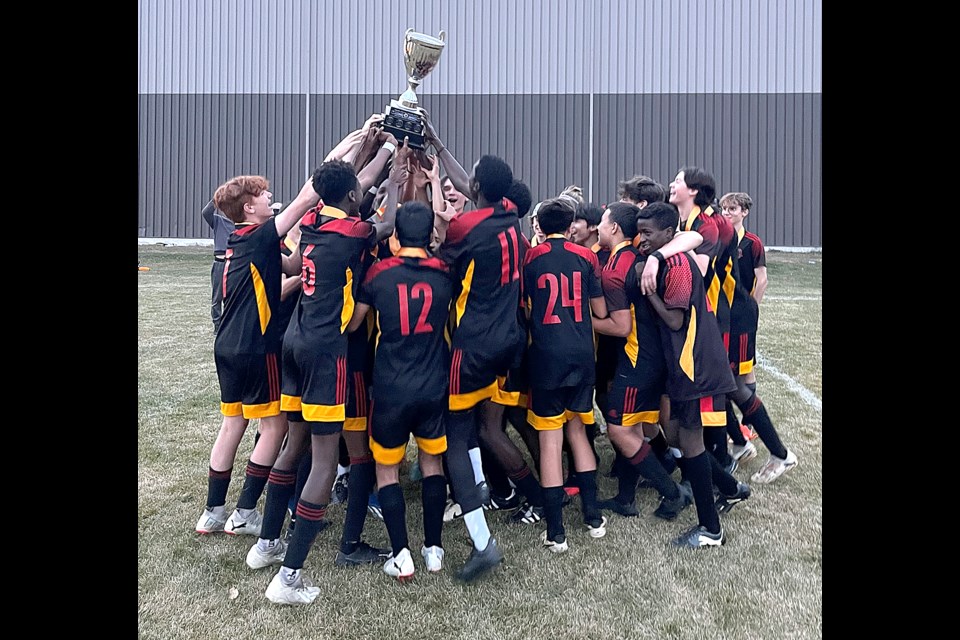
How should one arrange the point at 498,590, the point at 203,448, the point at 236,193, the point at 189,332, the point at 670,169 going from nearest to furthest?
the point at 498,590, the point at 236,193, the point at 203,448, the point at 189,332, the point at 670,169

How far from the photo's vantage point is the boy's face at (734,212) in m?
6.11

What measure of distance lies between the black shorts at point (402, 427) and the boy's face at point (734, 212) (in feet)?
12.0

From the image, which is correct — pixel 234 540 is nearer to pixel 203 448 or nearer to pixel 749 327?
pixel 203 448

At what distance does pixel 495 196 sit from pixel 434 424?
142 cm

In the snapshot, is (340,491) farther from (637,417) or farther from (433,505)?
(637,417)

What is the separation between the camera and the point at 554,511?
409 centimetres

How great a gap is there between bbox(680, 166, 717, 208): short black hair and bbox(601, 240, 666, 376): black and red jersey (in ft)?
2.50

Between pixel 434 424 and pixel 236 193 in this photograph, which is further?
pixel 236 193

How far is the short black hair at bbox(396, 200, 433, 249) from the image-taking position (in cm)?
370

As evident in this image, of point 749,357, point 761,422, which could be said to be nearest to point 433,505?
point 761,422

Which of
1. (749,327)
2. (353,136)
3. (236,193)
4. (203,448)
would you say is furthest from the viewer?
(203,448)

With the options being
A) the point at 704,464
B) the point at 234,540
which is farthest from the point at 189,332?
the point at 704,464

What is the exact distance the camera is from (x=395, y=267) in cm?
366

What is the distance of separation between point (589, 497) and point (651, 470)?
44 centimetres
